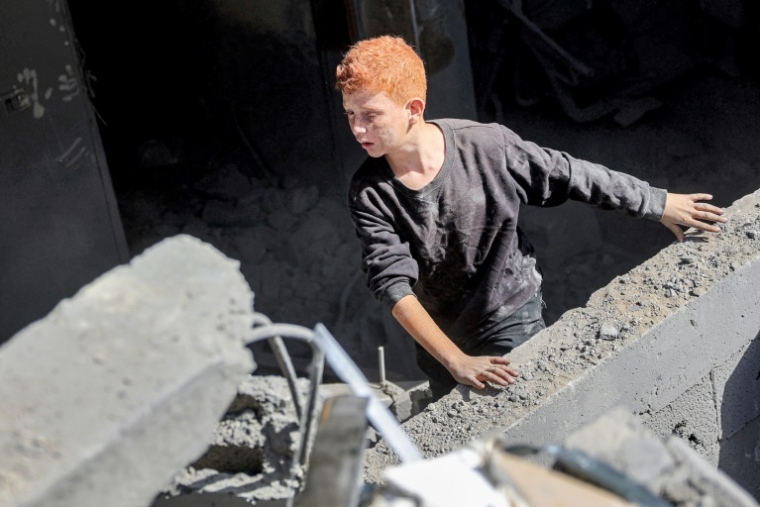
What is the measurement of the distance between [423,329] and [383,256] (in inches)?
11.7

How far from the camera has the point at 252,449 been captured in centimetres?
246

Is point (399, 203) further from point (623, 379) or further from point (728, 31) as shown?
point (728, 31)

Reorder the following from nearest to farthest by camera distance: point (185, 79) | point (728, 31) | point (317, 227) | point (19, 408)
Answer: point (19, 408)
point (728, 31)
point (317, 227)
point (185, 79)

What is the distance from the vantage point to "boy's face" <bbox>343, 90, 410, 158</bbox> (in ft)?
10.5

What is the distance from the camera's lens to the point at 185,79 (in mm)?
8234

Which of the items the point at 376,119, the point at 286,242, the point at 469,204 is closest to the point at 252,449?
the point at 376,119

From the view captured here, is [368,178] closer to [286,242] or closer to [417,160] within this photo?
[417,160]

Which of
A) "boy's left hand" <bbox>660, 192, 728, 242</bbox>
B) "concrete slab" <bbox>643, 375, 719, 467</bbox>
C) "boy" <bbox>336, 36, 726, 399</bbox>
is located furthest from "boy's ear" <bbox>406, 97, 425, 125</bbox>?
"concrete slab" <bbox>643, 375, 719, 467</bbox>

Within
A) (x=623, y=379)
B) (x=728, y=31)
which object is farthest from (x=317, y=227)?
(x=623, y=379)

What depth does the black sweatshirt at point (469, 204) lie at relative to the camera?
133 inches

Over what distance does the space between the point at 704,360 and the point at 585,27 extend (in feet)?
14.2

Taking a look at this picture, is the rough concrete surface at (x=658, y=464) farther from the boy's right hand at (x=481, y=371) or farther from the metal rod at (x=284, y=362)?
the boy's right hand at (x=481, y=371)

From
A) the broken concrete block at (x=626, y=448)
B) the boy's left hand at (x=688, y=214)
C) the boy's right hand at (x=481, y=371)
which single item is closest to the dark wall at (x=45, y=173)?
the boy's right hand at (x=481, y=371)

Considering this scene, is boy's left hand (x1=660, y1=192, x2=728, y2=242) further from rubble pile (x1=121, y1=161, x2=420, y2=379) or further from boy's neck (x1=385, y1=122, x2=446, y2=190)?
rubble pile (x1=121, y1=161, x2=420, y2=379)
